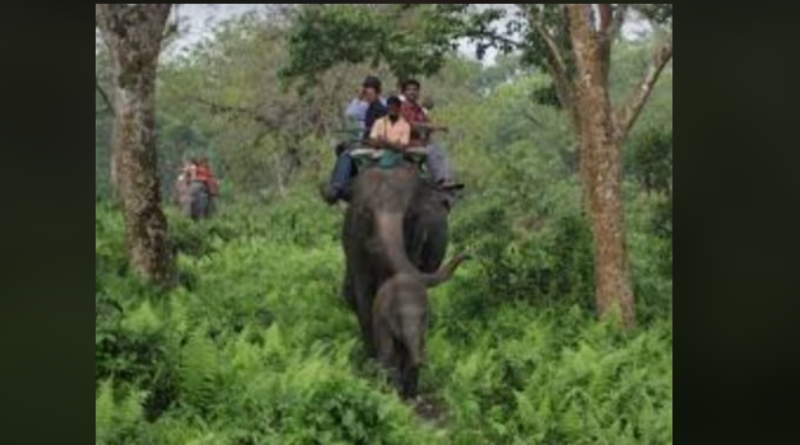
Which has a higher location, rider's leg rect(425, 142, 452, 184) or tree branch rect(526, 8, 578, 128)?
tree branch rect(526, 8, 578, 128)

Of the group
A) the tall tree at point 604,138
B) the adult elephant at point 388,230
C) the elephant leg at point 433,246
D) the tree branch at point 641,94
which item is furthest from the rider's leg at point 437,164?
the tree branch at point 641,94

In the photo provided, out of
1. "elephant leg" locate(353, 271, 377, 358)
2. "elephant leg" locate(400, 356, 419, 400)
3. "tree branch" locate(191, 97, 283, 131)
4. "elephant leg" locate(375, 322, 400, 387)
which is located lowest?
"elephant leg" locate(400, 356, 419, 400)

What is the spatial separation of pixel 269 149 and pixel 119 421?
77.1ft

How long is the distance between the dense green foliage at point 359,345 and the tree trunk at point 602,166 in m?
0.35

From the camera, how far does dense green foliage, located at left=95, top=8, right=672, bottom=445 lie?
6812 millimetres

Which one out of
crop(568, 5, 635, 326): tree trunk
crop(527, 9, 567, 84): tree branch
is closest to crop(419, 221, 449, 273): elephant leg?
crop(568, 5, 635, 326): tree trunk

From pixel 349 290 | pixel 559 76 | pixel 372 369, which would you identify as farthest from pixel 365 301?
pixel 559 76

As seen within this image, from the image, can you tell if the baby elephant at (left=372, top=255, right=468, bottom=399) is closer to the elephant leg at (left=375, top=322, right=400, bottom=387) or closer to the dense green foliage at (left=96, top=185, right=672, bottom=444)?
the elephant leg at (left=375, top=322, right=400, bottom=387)

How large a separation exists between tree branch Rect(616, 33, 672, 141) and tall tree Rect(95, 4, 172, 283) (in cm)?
379

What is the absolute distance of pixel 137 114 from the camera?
10570mm

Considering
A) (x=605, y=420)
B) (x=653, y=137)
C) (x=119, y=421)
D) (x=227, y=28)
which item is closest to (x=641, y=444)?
(x=605, y=420)

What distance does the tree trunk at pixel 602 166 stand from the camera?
30.5ft

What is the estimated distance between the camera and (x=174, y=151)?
134ft

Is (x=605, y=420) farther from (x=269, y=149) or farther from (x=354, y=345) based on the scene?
(x=269, y=149)
